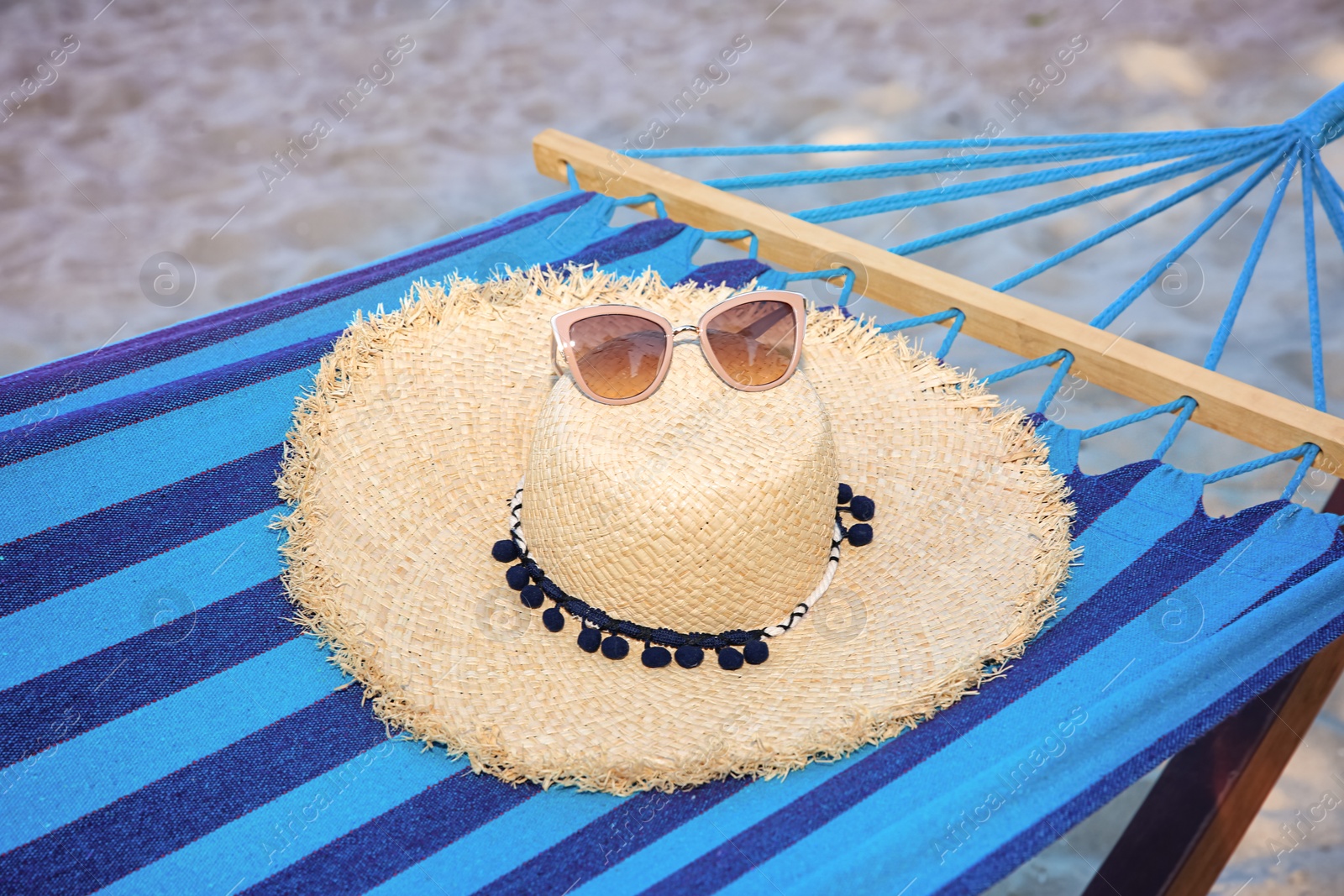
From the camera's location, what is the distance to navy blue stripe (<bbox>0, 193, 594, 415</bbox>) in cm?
167

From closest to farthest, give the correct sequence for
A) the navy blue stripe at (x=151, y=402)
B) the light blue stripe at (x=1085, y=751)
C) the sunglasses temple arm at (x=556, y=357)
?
the light blue stripe at (x=1085, y=751) → the sunglasses temple arm at (x=556, y=357) → the navy blue stripe at (x=151, y=402)

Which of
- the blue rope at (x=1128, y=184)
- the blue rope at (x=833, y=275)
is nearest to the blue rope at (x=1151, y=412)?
the blue rope at (x=1128, y=184)

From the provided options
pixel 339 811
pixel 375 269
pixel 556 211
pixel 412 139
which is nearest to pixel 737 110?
pixel 412 139

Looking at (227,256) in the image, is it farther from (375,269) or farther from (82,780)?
(82,780)

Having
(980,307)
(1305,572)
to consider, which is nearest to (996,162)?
(980,307)

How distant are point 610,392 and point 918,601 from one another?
0.47 m

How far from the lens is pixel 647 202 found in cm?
225

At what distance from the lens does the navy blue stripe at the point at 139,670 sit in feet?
4.21

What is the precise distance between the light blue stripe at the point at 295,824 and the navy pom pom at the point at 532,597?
0.65 ft

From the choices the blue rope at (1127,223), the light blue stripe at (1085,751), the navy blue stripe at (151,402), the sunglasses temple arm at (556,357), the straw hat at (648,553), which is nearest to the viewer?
the light blue stripe at (1085,751)

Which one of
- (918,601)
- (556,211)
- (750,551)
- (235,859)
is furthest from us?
(556,211)

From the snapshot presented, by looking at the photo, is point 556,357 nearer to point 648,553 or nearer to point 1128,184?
point 648,553

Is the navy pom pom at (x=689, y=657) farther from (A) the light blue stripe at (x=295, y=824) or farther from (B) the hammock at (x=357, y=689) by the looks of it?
(A) the light blue stripe at (x=295, y=824)

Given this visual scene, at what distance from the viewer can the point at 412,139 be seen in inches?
169
